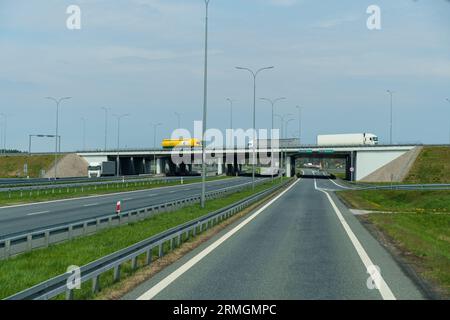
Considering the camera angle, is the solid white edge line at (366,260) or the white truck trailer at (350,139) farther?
the white truck trailer at (350,139)

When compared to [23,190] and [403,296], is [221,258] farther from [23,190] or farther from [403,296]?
[23,190]

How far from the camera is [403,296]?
9797 mm

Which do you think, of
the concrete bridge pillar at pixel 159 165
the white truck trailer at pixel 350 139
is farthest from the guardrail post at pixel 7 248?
the concrete bridge pillar at pixel 159 165

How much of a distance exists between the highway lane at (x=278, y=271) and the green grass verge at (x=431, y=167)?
69.3 m

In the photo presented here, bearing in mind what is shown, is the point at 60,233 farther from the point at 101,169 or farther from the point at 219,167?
the point at 219,167

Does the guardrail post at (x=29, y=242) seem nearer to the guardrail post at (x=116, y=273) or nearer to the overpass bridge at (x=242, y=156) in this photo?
the guardrail post at (x=116, y=273)

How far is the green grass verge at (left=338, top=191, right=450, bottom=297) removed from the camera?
13156mm

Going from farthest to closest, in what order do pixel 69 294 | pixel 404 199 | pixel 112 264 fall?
pixel 404 199
pixel 112 264
pixel 69 294

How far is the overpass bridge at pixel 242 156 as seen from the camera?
95125 millimetres

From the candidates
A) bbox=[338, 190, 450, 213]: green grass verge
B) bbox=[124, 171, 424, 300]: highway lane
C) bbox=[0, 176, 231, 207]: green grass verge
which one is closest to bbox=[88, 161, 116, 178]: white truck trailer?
bbox=[0, 176, 231, 207]: green grass verge

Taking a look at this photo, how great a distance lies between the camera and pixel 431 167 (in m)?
88.6

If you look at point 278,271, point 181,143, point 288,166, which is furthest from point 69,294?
point 288,166

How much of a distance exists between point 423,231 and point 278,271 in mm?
16288
